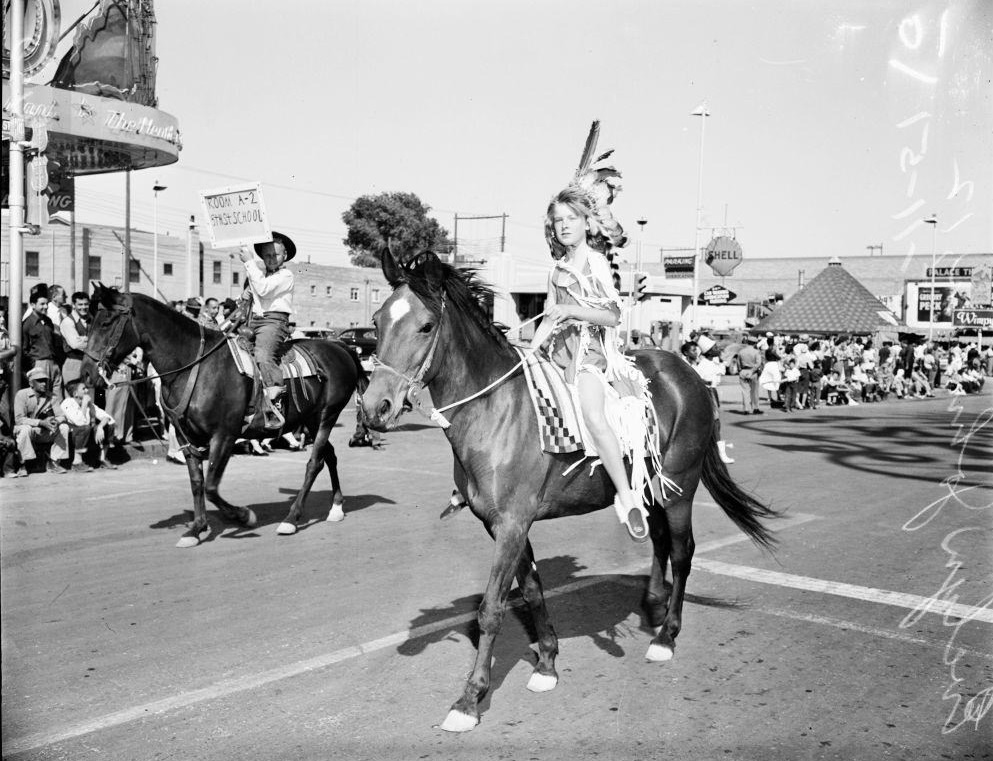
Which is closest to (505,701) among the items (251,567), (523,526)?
(523,526)

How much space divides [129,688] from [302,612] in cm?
149

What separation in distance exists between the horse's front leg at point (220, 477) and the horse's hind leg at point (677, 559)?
172 inches

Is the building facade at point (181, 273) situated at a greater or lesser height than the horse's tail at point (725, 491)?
greater

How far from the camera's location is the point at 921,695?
463 centimetres

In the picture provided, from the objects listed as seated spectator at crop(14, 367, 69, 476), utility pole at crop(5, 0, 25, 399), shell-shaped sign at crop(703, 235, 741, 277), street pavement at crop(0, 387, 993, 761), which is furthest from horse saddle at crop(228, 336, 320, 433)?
shell-shaped sign at crop(703, 235, 741, 277)

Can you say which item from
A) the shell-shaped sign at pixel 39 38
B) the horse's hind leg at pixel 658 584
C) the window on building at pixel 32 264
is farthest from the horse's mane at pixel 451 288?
the window on building at pixel 32 264

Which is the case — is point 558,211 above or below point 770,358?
above

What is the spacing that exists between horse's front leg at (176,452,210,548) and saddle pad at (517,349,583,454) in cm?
430

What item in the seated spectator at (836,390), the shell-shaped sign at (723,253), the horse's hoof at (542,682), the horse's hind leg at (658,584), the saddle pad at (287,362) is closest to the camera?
the horse's hoof at (542,682)

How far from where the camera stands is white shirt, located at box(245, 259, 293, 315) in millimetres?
9031

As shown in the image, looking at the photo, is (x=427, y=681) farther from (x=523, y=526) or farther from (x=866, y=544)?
(x=866, y=544)

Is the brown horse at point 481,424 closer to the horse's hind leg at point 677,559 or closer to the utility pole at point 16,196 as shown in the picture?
the horse's hind leg at point 677,559

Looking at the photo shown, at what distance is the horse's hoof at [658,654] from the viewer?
512 centimetres

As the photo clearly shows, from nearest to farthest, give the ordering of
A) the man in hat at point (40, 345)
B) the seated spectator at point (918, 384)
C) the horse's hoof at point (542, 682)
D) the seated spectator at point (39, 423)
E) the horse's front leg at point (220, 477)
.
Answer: the horse's hoof at point (542, 682), the horse's front leg at point (220, 477), the seated spectator at point (39, 423), the man in hat at point (40, 345), the seated spectator at point (918, 384)
